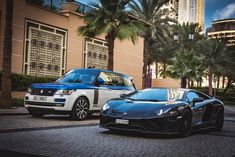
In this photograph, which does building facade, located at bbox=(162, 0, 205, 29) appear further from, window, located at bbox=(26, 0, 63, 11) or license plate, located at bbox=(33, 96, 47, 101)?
license plate, located at bbox=(33, 96, 47, 101)

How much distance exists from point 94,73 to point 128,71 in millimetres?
22562

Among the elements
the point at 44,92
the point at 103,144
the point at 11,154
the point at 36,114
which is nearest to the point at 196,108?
the point at 103,144

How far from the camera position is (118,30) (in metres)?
25.4

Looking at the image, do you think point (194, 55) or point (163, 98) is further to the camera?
point (194, 55)

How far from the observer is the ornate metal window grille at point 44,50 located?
943 inches

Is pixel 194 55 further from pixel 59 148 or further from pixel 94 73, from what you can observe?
pixel 59 148

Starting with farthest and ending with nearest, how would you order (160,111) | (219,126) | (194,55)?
(194,55), (219,126), (160,111)

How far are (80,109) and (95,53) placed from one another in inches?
715

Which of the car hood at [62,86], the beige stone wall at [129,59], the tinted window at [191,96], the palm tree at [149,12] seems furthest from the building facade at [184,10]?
Result: the tinted window at [191,96]

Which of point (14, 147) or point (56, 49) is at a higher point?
point (56, 49)

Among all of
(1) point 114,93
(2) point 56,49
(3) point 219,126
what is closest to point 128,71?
(2) point 56,49

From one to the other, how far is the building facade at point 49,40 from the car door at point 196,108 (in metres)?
13.9

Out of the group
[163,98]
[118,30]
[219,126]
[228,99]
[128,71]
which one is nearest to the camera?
[163,98]

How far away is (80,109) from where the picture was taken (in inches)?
518
